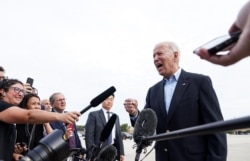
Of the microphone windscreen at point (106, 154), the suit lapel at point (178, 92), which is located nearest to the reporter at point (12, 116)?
the microphone windscreen at point (106, 154)

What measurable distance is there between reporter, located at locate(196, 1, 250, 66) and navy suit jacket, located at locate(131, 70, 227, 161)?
2.37 meters

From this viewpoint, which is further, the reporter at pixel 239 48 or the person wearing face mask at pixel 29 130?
the person wearing face mask at pixel 29 130

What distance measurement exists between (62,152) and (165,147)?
216 centimetres

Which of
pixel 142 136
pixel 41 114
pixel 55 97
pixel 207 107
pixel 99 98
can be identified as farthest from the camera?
pixel 55 97

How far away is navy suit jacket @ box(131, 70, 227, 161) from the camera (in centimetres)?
319

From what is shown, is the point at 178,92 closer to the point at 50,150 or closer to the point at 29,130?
the point at 50,150

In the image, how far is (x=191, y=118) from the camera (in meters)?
3.34

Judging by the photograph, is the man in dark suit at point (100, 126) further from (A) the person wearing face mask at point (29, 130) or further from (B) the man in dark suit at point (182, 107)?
(B) the man in dark suit at point (182, 107)

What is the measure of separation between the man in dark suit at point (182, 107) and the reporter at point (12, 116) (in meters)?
1.00

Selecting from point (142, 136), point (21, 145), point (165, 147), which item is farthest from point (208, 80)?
point (21, 145)

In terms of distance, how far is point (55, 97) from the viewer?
6.66 metres

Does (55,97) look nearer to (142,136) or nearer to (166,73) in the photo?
(166,73)

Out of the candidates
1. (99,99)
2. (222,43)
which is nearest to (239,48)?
(222,43)

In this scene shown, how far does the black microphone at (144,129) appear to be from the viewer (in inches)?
77.5
